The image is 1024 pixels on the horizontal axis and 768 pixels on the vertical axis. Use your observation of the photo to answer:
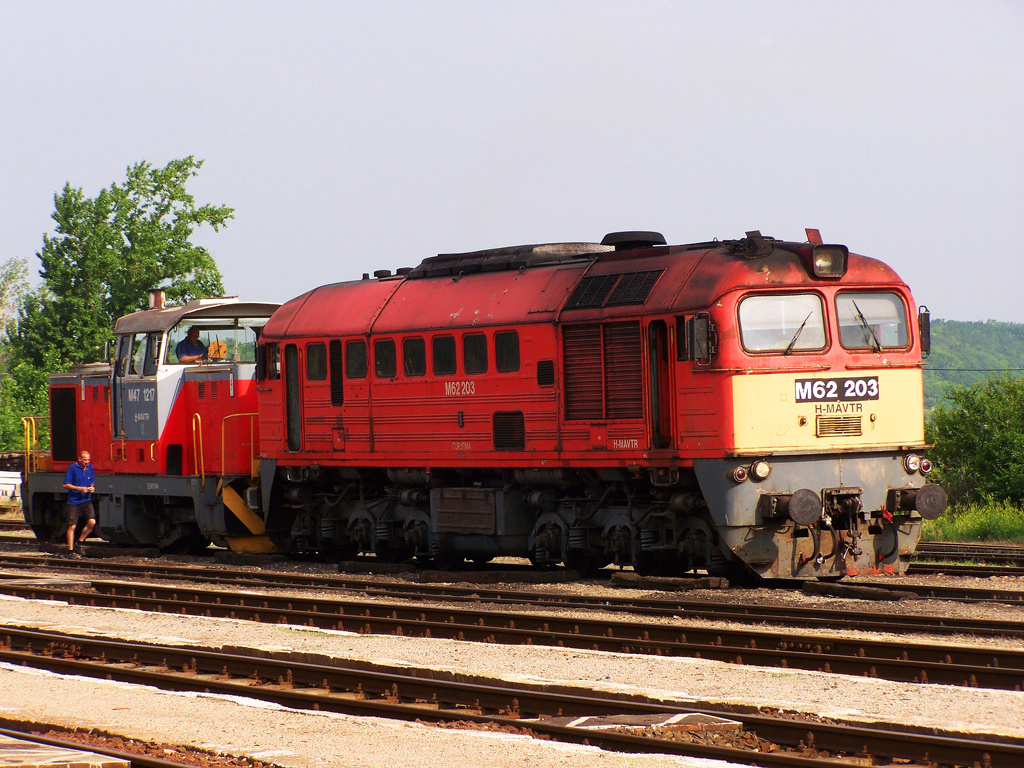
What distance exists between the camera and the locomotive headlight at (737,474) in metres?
14.1

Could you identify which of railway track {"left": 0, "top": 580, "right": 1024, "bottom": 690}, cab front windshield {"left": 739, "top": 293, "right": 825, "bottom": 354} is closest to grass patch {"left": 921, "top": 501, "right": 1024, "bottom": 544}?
cab front windshield {"left": 739, "top": 293, "right": 825, "bottom": 354}

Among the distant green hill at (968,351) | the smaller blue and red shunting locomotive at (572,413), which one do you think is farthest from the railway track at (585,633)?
the distant green hill at (968,351)

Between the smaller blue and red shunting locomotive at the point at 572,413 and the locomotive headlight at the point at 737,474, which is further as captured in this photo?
the smaller blue and red shunting locomotive at the point at 572,413

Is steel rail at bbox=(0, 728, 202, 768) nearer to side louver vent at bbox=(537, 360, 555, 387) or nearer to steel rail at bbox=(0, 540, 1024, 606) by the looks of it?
steel rail at bbox=(0, 540, 1024, 606)

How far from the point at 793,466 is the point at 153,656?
7.08m

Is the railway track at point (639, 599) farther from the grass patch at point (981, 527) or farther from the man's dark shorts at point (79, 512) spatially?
the grass patch at point (981, 527)

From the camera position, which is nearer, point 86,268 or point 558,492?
point 558,492

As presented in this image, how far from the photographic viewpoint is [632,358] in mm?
15367

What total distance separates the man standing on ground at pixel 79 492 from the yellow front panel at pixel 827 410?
12580mm


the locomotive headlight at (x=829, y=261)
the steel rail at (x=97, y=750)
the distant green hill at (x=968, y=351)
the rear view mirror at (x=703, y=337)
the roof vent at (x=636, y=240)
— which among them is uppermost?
the distant green hill at (x=968, y=351)

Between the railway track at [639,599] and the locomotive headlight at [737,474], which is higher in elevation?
the locomotive headlight at [737,474]

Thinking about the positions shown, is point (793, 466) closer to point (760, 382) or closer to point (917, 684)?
point (760, 382)

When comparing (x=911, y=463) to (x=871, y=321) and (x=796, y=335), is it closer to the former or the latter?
(x=871, y=321)

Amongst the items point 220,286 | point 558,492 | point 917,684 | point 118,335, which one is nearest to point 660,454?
point 558,492
